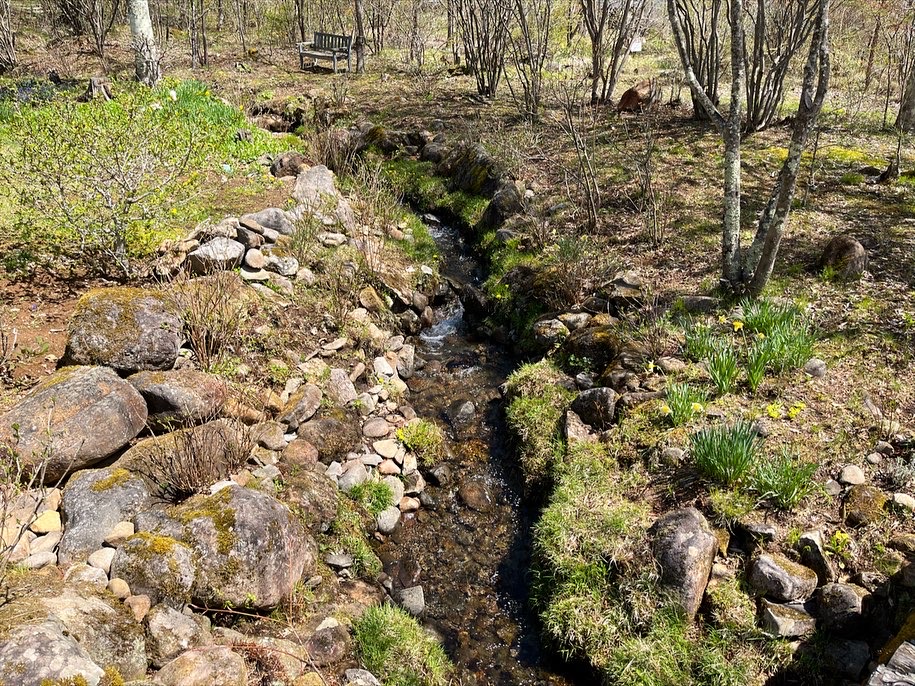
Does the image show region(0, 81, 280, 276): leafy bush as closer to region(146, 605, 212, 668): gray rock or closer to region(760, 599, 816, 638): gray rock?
region(146, 605, 212, 668): gray rock

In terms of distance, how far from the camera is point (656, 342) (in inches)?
237

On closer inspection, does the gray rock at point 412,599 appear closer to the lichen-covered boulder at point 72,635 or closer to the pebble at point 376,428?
the pebble at point 376,428

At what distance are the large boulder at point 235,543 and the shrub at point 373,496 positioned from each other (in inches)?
46.2

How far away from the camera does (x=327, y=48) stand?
62.5 feet

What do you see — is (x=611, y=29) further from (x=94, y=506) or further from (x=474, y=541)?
(x=94, y=506)

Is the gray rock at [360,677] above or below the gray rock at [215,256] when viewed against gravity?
below

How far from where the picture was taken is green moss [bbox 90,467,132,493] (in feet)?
13.0

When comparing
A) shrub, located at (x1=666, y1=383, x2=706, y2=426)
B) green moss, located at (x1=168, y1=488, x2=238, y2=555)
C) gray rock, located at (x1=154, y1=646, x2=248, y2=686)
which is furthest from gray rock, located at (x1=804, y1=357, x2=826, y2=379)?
gray rock, located at (x1=154, y1=646, x2=248, y2=686)

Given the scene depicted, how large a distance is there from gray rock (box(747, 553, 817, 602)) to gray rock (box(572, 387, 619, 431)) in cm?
182

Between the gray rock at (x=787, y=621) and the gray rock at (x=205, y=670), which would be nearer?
the gray rock at (x=205, y=670)

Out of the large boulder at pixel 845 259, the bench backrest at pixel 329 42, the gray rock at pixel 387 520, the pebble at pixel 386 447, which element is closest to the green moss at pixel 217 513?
the gray rock at pixel 387 520

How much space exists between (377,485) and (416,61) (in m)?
19.0

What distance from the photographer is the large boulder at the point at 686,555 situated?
4066mm

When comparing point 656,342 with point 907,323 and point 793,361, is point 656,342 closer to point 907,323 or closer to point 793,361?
point 793,361
